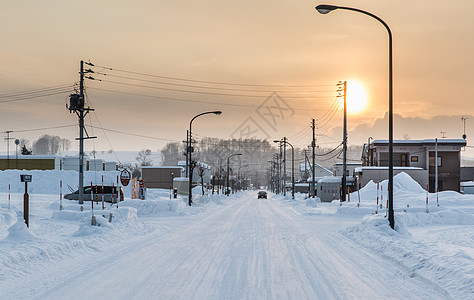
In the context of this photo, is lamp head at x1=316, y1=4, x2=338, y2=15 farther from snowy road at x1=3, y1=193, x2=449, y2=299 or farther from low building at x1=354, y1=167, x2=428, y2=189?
low building at x1=354, y1=167, x2=428, y2=189

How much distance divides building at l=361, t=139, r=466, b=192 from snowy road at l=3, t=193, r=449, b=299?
49135mm

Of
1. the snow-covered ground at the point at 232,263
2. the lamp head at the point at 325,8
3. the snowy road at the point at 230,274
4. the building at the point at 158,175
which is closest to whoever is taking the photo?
the snowy road at the point at 230,274

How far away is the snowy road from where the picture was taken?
8.02 metres

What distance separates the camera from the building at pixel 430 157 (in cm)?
6059

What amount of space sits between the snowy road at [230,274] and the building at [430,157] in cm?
4913

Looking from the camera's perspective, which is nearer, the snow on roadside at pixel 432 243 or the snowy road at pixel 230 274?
the snowy road at pixel 230 274

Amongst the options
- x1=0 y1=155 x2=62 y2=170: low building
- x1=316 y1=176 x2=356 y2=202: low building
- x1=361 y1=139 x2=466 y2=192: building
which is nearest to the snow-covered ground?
x1=316 y1=176 x2=356 y2=202: low building

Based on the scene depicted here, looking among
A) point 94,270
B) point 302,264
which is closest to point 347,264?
point 302,264

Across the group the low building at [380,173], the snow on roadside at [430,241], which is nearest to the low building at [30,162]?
the low building at [380,173]

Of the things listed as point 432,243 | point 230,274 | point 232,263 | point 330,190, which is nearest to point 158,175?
point 330,190

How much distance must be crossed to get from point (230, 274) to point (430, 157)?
194ft

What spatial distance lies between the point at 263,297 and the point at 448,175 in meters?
59.6

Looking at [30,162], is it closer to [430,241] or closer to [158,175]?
[158,175]

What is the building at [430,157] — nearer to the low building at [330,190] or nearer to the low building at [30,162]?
the low building at [330,190]
